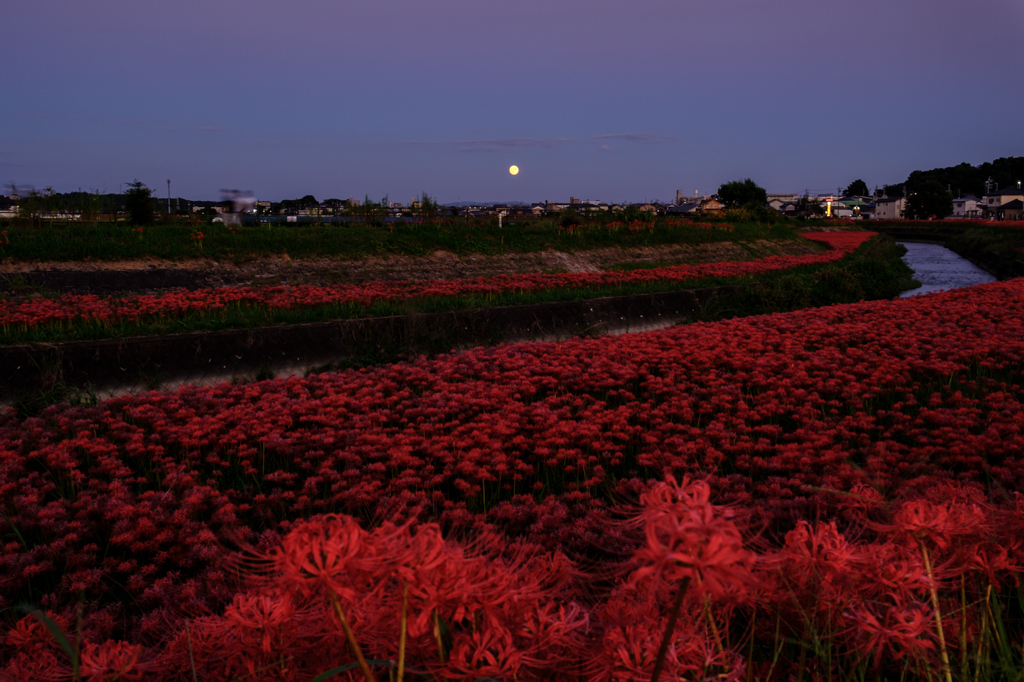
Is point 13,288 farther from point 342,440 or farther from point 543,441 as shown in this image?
point 543,441

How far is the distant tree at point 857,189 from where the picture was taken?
174m

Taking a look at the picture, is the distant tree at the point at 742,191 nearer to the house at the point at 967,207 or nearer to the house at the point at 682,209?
the house at the point at 682,209

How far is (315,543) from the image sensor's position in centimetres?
90

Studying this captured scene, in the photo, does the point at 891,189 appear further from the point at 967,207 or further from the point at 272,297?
the point at 272,297

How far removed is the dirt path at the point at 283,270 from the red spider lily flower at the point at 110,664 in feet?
39.0

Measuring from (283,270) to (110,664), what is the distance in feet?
44.3

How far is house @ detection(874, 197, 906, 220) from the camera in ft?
376

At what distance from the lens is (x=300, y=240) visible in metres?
15.5

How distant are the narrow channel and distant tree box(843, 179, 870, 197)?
159 meters

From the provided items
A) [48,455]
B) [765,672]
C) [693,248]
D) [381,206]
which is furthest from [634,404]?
[693,248]

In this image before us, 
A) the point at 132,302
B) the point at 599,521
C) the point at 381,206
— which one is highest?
the point at 381,206

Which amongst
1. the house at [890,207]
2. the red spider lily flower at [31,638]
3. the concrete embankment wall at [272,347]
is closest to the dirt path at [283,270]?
the concrete embankment wall at [272,347]

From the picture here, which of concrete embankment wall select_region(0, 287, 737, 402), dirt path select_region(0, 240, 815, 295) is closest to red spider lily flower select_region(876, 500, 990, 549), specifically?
concrete embankment wall select_region(0, 287, 737, 402)

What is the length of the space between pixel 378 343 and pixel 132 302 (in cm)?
363
